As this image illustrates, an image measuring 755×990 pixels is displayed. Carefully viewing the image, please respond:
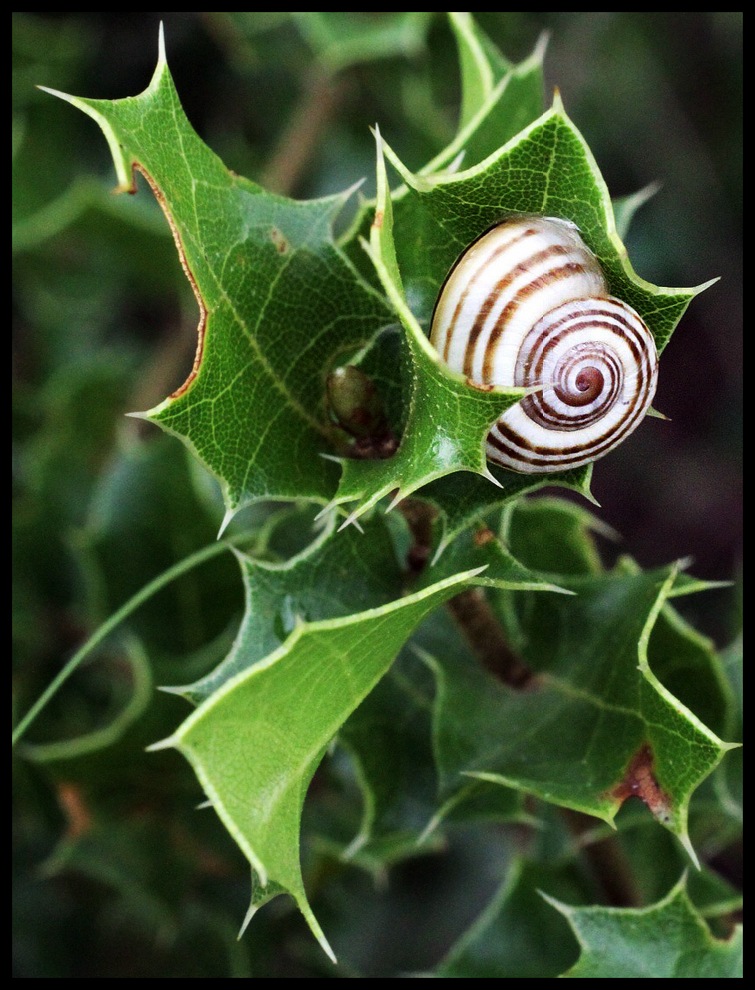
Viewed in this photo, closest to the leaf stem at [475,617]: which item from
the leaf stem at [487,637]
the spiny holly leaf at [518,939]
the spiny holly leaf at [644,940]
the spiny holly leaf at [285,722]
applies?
the leaf stem at [487,637]

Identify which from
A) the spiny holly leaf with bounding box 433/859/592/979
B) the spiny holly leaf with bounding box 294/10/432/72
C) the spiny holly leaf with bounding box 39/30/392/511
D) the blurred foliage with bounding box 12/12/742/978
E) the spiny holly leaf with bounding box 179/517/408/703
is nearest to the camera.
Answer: the spiny holly leaf with bounding box 39/30/392/511

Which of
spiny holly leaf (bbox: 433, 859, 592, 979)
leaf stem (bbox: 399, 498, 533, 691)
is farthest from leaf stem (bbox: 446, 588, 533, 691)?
spiny holly leaf (bbox: 433, 859, 592, 979)

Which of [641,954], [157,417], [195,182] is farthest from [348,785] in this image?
[195,182]

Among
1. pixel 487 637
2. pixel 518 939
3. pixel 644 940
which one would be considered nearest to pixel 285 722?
pixel 487 637

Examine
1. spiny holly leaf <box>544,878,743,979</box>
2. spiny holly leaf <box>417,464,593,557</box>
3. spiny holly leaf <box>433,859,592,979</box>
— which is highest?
spiny holly leaf <box>417,464,593,557</box>

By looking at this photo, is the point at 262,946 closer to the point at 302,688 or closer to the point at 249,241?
the point at 302,688

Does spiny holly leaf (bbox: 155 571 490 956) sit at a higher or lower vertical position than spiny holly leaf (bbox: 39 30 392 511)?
lower

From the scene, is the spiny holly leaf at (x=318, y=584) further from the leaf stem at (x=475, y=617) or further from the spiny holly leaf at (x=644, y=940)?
the spiny holly leaf at (x=644, y=940)

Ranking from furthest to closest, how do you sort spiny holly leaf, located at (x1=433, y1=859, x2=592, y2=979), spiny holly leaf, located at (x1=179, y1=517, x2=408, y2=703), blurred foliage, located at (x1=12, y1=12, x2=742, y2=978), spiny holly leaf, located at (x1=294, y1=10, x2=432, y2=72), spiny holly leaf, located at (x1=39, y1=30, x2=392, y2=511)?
spiny holly leaf, located at (x1=294, y1=10, x2=432, y2=72)
blurred foliage, located at (x1=12, y1=12, x2=742, y2=978)
spiny holly leaf, located at (x1=433, y1=859, x2=592, y2=979)
spiny holly leaf, located at (x1=179, y1=517, x2=408, y2=703)
spiny holly leaf, located at (x1=39, y1=30, x2=392, y2=511)

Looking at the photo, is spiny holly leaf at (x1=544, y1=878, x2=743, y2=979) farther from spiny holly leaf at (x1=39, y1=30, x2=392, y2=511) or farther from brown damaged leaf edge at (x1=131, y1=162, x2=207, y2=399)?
brown damaged leaf edge at (x1=131, y1=162, x2=207, y2=399)
